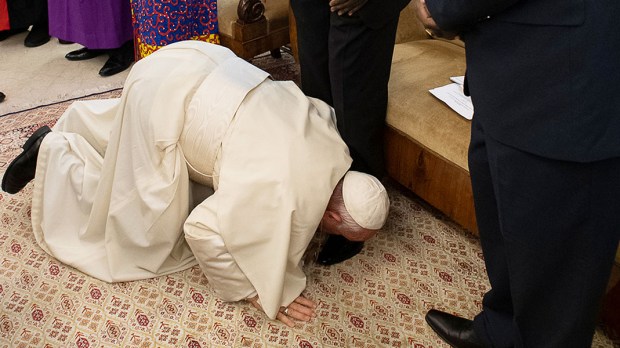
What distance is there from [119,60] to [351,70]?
6.28 ft

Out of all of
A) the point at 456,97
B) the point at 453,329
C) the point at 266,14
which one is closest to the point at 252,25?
the point at 266,14

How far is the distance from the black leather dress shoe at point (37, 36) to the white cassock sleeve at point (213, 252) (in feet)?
8.18

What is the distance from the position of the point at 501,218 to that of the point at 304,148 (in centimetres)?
56

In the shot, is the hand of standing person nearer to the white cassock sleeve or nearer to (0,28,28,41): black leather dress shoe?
the white cassock sleeve

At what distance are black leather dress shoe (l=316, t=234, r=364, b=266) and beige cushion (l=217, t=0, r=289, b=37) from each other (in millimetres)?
1180

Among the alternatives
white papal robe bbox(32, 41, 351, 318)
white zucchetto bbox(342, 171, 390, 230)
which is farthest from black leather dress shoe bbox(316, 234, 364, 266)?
white zucchetto bbox(342, 171, 390, 230)

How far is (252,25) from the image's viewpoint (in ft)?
8.22

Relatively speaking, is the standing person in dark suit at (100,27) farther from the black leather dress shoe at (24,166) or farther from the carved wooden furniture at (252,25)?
the black leather dress shoe at (24,166)

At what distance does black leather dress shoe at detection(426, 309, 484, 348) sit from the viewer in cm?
150

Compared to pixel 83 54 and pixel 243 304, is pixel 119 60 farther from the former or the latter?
pixel 243 304

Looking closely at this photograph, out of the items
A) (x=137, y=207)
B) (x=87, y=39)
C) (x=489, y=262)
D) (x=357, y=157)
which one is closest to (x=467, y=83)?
(x=489, y=262)

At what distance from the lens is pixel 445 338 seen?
1562mm

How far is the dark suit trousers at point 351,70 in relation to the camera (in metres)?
1.59

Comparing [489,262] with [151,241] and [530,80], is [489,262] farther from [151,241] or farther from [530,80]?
[151,241]
